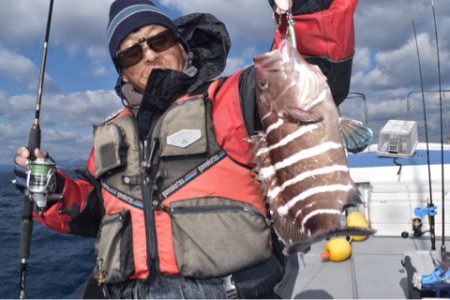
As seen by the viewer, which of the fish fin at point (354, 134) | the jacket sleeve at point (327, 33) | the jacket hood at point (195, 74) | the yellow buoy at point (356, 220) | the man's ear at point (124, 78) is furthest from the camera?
the yellow buoy at point (356, 220)

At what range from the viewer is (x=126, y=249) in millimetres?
3307

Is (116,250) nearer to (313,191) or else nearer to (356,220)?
(313,191)

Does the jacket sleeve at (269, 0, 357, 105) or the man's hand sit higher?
the man's hand

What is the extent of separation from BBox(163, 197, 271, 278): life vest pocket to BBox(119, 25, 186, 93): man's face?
1.27m

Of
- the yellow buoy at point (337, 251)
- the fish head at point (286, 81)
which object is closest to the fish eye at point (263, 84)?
the fish head at point (286, 81)

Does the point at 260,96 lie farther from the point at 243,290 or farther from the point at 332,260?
the point at 332,260

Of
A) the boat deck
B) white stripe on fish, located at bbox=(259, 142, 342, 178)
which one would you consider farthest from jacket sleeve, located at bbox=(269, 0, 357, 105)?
the boat deck

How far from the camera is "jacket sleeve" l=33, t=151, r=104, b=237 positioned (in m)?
3.81

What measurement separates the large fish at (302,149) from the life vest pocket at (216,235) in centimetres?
51

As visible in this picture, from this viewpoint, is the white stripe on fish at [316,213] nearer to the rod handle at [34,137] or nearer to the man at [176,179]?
the man at [176,179]

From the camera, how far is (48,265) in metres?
11.6

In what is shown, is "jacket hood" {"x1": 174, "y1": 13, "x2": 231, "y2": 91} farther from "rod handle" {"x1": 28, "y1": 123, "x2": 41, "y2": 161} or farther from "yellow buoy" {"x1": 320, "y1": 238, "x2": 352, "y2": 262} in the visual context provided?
"yellow buoy" {"x1": 320, "y1": 238, "x2": 352, "y2": 262}

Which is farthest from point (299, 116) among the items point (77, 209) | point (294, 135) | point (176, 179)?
point (77, 209)

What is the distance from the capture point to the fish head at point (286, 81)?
2531 mm
